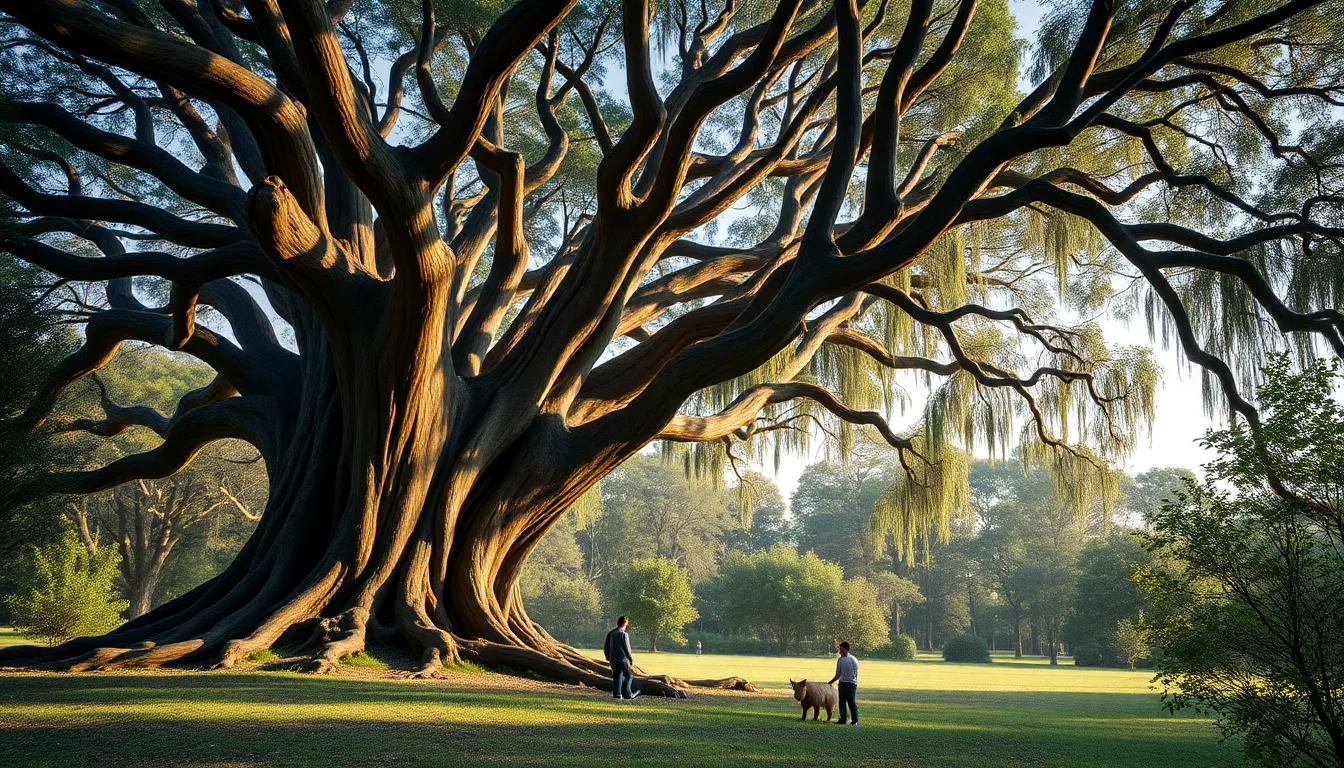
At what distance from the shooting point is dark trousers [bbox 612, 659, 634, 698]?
8148 mm

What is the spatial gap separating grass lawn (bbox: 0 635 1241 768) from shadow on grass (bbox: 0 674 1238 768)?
0.5 inches

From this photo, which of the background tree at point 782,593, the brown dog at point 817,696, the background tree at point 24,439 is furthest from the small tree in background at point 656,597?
the background tree at point 24,439

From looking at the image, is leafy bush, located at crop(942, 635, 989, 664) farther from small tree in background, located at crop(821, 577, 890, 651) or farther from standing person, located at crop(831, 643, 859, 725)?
standing person, located at crop(831, 643, 859, 725)

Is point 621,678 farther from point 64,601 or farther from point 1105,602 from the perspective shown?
point 1105,602

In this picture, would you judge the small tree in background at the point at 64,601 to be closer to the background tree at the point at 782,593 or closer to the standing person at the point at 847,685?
the standing person at the point at 847,685

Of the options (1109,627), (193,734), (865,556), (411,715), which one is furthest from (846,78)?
(865,556)

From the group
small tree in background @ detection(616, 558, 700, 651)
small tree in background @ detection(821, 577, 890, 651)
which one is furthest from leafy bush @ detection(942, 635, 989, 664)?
small tree in background @ detection(616, 558, 700, 651)

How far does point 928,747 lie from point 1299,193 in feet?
21.7

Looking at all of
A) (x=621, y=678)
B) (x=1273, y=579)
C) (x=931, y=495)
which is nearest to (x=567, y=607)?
(x=931, y=495)

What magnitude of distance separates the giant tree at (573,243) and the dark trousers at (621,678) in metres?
0.66

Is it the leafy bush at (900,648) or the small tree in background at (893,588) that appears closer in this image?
the leafy bush at (900,648)

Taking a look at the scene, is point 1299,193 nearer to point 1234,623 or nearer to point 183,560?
point 1234,623

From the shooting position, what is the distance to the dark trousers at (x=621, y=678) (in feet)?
26.7

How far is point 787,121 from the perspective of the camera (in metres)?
11.7
